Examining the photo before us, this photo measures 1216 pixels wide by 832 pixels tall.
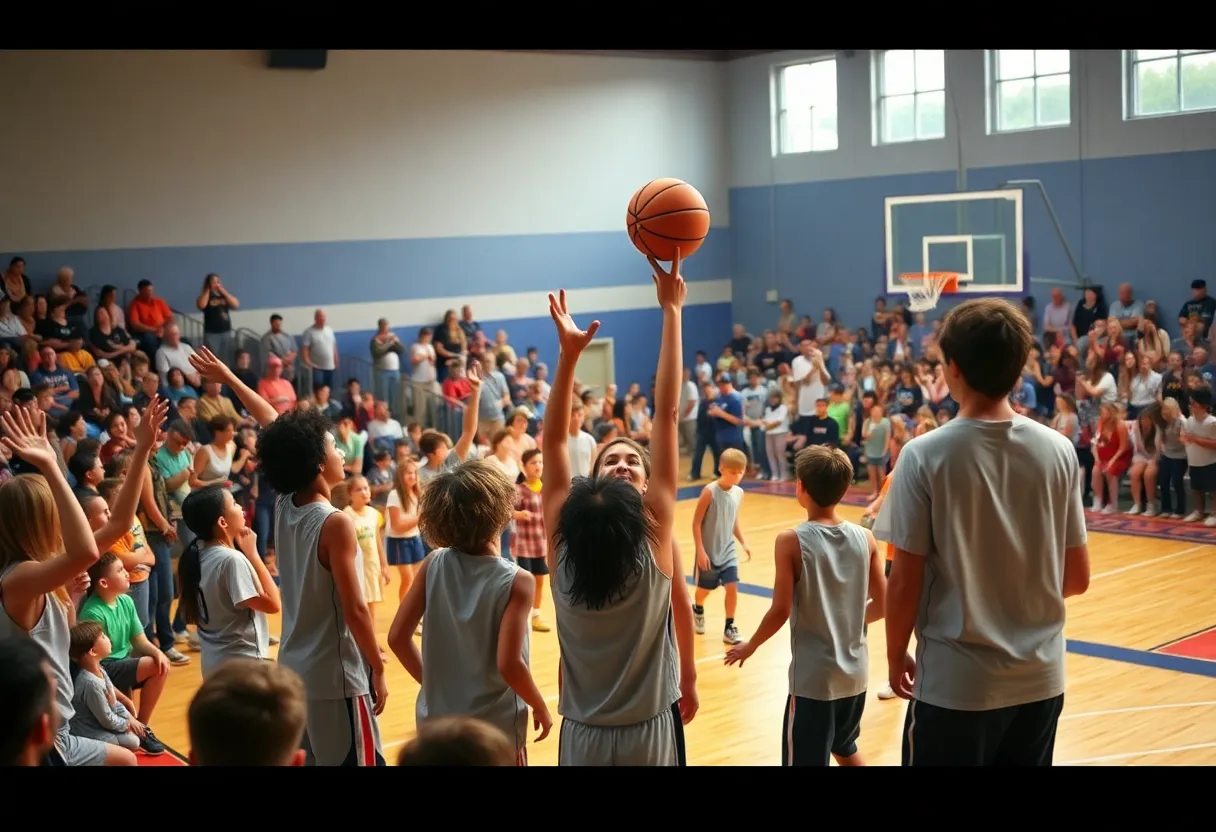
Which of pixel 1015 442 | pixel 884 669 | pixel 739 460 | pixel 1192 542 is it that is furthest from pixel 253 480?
pixel 1015 442

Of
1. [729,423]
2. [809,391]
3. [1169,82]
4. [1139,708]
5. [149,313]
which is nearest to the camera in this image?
[1139,708]

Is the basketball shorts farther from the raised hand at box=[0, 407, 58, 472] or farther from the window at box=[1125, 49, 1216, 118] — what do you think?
the window at box=[1125, 49, 1216, 118]

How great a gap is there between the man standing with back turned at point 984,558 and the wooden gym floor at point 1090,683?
329 centimetres

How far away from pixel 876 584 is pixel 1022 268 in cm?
1152

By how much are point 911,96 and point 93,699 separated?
50.1 ft

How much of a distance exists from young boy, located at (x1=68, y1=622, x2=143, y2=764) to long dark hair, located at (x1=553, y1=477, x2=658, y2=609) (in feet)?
9.13

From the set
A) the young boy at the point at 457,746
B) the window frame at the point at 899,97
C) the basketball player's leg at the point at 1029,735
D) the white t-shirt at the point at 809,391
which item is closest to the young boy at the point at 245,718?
the young boy at the point at 457,746

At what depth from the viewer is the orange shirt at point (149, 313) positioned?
13.9 m

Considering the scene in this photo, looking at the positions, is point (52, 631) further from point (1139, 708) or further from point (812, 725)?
point (1139, 708)

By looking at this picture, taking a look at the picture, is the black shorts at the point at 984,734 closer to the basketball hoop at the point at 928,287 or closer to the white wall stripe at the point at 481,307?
the white wall stripe at the point at 481,307

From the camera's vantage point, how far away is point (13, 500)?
11.4ft

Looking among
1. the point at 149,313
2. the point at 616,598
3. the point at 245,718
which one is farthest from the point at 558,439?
the point at 149,313

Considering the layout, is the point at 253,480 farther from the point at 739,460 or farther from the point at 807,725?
the point at 807,725

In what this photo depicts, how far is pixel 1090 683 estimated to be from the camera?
743 centimetres
